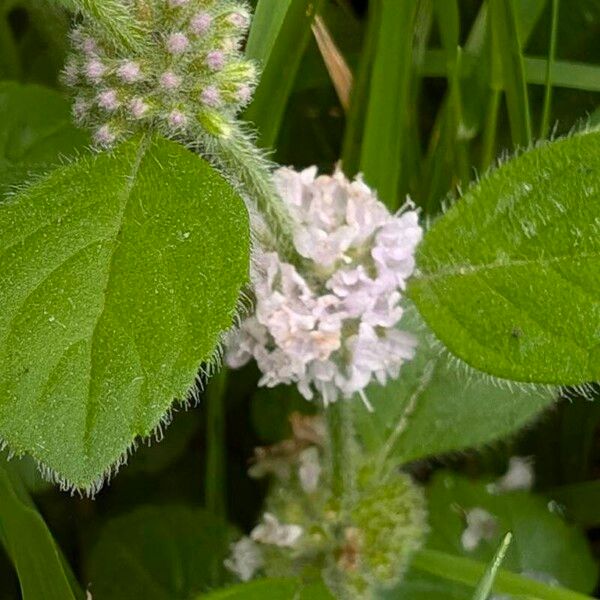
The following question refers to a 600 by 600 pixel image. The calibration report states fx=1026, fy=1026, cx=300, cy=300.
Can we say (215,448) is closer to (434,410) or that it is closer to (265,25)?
(434,410)

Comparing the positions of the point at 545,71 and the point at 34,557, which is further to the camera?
the point at 545,71

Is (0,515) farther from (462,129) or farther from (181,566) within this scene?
(462,129)

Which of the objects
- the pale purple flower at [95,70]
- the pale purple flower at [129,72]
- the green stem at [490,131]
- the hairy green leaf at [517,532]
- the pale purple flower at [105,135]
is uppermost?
the pale purple flower at [129,72]

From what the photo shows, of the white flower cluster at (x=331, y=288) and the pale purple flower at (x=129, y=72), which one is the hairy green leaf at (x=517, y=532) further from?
the pale purple flower at (x=129, y=72)

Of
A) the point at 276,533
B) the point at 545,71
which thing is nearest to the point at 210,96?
the point at 276,533

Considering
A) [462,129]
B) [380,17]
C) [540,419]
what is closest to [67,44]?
[380,17]

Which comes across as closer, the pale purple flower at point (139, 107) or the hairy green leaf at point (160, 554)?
the pale purple flower at point (139, 107)

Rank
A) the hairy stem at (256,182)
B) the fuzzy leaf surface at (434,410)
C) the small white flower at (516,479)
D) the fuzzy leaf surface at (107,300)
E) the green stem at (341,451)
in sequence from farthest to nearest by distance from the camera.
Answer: the small white flower at (516,479) → the fuzzy leaf surface at (434,410) → the green stem at (341,451) → the hairy stem at (256,182) → the fuzzy leaf surface at (107,300)

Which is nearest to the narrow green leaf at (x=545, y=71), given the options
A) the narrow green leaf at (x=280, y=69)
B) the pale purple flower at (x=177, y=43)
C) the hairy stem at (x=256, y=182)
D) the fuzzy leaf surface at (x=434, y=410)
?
the narrow green leaf at (x=280, y=69)

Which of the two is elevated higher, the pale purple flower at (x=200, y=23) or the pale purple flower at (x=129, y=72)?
the pale purple flower at (x=200, y=23)
